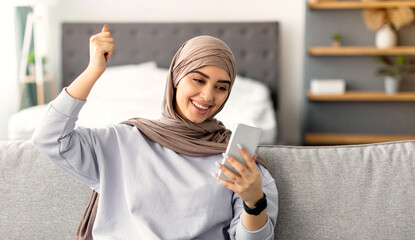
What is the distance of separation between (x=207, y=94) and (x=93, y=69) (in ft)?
0.96

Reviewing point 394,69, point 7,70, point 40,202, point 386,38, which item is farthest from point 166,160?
point 394,69

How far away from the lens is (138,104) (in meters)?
3.56

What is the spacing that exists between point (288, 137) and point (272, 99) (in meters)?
0.44

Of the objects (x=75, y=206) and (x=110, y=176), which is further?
(x=75, y=206)

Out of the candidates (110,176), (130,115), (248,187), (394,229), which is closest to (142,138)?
(110,176)

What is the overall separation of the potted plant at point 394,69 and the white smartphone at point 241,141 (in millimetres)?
3334

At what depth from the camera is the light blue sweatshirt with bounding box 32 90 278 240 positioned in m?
1.25

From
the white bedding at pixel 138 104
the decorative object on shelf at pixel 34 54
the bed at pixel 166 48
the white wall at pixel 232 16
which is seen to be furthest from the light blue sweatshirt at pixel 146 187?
the white wall at pixel 232 16

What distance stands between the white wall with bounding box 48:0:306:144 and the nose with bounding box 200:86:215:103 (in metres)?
3.25

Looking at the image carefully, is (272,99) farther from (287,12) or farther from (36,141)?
(36,141)

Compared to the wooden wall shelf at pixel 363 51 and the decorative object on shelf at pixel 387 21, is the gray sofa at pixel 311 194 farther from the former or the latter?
the decorative object on shelf at pixel 387 21

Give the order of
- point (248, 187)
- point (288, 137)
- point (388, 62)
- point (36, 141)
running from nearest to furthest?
point (248, 187) → point (36, 141) → point (388, 62) → point (288, 137)

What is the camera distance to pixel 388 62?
427 centimetres

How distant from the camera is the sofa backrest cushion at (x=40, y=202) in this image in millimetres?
1469
